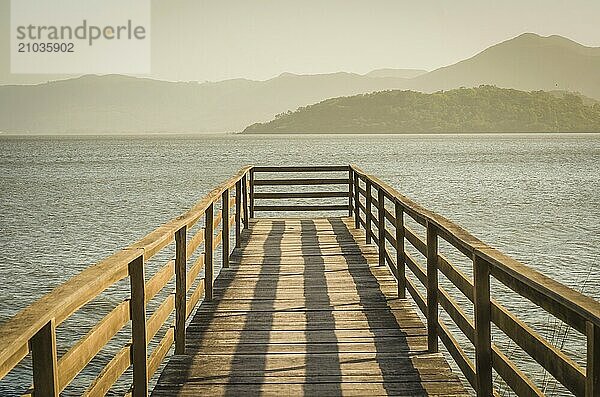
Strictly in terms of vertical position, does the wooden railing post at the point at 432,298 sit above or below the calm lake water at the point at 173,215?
above

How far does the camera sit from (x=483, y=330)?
4.45m

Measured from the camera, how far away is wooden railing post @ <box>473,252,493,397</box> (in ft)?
14.5

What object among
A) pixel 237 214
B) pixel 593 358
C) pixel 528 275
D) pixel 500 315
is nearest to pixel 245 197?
pixel 237 214

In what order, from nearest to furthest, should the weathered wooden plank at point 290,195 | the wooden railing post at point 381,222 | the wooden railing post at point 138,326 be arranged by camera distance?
the wooden railing post at point 138,326
the wooden railing post at point 381,222
the weathered wooden plank at point 290,195

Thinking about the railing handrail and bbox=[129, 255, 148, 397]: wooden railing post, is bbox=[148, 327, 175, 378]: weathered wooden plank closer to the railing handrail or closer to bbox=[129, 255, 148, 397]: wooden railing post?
bbox=[129, 255, 148, 397]: wooden railing post

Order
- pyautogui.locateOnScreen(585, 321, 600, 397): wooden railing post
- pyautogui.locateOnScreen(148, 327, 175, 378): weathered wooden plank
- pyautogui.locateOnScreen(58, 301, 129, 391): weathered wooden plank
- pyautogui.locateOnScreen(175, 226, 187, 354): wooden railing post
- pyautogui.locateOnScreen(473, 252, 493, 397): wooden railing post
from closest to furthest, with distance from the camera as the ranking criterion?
1. pyautogui.locateOnScreen(585, 321, 600, 397): wooden railing post
2. pyautogui.locateOnScreen(58, 301, 129, 391): weathered wooden plank
3. pyautogui.locateOnScreen(473, 252, 493, 397): wooden railing post
4. pyautogui.locateOnScreen(148, 327, 175, 378): weathered wooden plank
5. pyautogui.locateOnScreen(175, 226, 187, 354): wooden railing post

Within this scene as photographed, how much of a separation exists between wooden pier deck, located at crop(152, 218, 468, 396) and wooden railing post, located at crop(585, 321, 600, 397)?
7.39 feet

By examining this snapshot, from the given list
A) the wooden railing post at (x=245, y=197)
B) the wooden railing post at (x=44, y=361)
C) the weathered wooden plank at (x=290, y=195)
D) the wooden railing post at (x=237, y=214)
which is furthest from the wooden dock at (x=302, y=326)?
the weathered wooden plank at (x=290, y=195)

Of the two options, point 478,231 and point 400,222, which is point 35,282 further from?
point 478,231

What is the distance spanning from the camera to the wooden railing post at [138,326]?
14.8ft

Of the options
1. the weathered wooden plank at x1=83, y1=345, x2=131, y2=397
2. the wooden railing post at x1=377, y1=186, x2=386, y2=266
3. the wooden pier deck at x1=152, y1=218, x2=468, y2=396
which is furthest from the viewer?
the wooden railing post at x1=377, y1=186, x2=386, y2=266

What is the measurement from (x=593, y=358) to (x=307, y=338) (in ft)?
12.7

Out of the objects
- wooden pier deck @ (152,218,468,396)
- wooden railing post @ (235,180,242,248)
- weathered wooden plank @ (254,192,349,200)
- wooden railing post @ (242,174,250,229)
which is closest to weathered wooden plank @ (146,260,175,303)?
wooden pier deck @ (152,218,468,396)

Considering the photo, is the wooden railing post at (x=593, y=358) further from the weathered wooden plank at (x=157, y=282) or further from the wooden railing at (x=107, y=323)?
the weathered wooden plank at (x=157, y=282)
